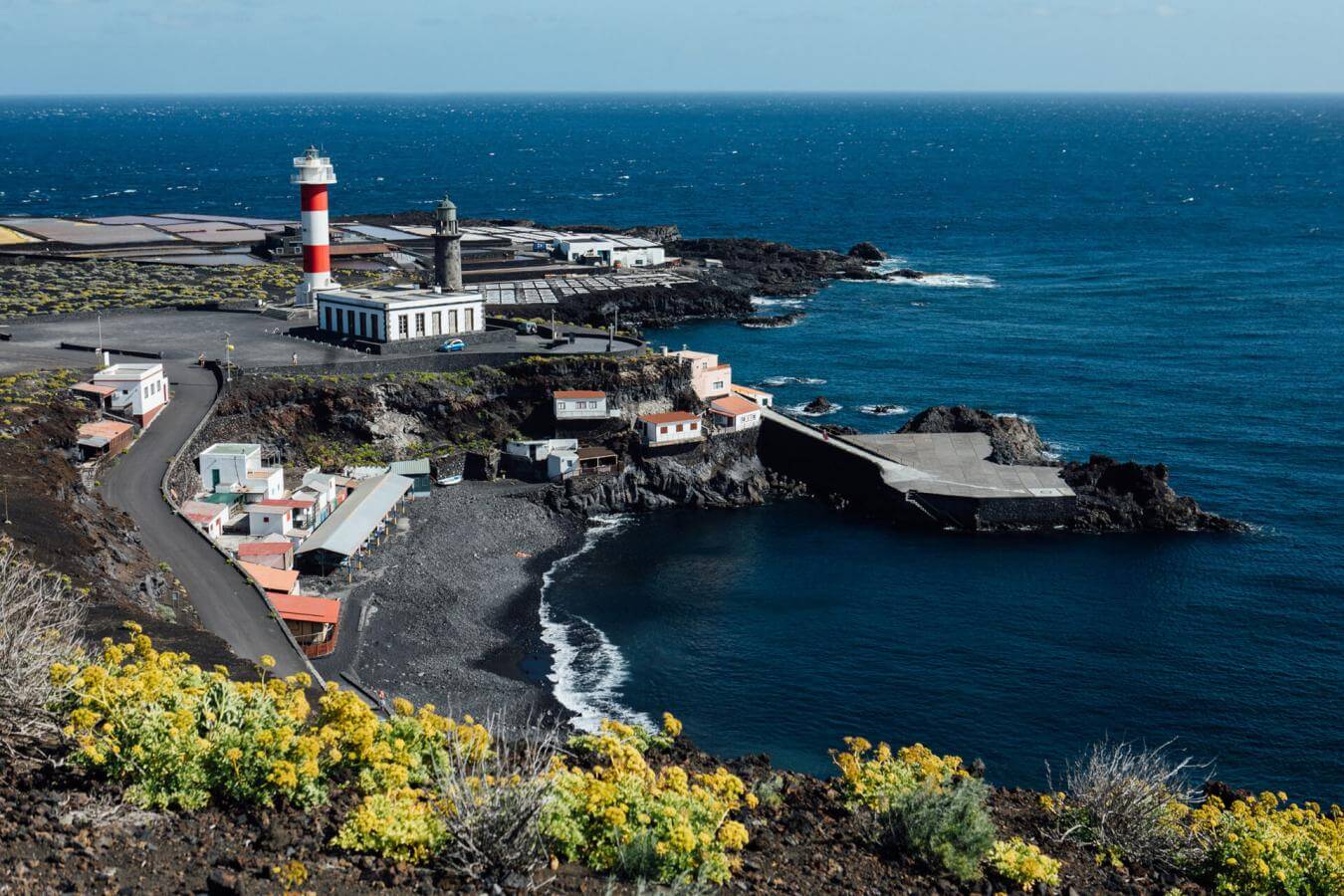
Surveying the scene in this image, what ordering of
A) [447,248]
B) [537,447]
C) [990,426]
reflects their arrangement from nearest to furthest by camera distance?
1. [537,447]
2. [990,426]
3. [447,248]

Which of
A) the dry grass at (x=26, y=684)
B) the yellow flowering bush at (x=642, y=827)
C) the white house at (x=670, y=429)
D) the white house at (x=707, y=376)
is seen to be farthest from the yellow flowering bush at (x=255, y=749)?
the white house at (x=707, y=376)

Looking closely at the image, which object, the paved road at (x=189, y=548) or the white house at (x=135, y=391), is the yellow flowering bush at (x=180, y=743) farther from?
the white house at (x=135, y=391)

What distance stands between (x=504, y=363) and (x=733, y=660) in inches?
1018

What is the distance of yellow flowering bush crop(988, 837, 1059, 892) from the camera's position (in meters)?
20.4

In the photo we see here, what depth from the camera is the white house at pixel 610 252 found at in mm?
112562

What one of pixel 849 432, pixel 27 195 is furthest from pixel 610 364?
pixel 27 195

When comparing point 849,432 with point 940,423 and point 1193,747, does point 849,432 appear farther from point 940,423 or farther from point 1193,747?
point 1193,747

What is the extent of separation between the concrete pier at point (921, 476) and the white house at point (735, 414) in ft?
2.55

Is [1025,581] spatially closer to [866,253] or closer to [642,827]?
[642,827]

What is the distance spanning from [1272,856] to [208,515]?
1479 inches

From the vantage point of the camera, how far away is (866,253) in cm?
12988

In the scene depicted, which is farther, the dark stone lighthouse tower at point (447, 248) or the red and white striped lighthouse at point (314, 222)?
Result: the dark stone lighthouse tower at point (447, 248)

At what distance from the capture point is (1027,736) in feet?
127

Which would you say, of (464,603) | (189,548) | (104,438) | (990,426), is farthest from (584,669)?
(990,426)
